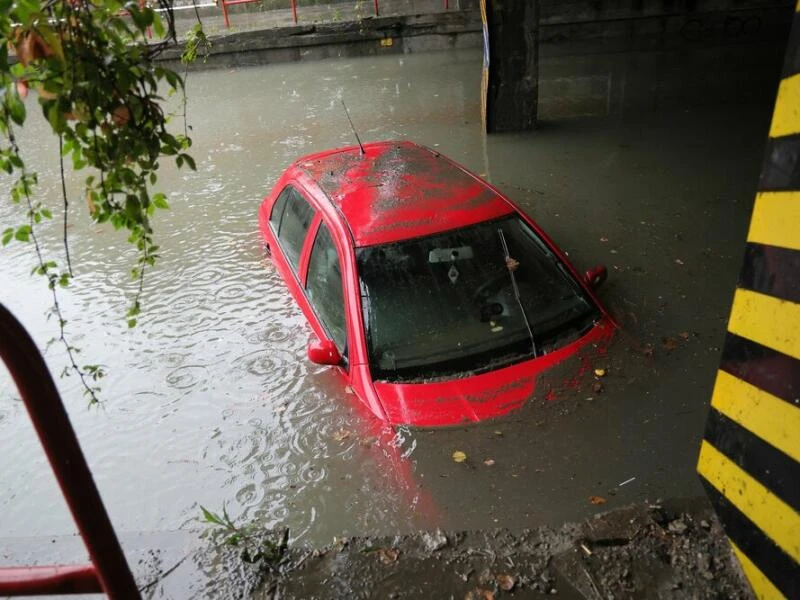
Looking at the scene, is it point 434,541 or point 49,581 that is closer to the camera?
point 49,581

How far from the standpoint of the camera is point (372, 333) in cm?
348

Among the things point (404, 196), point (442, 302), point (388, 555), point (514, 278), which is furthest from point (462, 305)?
point (388, 555)

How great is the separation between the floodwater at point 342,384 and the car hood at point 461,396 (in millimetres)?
96

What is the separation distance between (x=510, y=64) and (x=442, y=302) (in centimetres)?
691

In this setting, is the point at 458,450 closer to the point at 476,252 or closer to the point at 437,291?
the point at 437,291

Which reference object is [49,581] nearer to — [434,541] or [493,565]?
[434,541]

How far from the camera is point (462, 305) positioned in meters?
3.57

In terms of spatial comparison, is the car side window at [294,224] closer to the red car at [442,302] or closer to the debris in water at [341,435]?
the red car at [442,302]

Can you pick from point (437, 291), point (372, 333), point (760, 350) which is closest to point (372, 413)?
point (372, 333)

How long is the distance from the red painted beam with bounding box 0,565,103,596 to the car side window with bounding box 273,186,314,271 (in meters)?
3.19

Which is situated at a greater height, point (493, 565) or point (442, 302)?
point (442, 302)

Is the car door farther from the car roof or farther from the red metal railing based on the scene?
the red metal railing

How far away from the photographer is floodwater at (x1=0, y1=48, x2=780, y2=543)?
3.21 m

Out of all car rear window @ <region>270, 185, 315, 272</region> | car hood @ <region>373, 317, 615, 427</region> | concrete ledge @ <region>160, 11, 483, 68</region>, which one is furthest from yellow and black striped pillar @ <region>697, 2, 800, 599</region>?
concrete ledge @ <region>160, 11, 483, 68</region>
